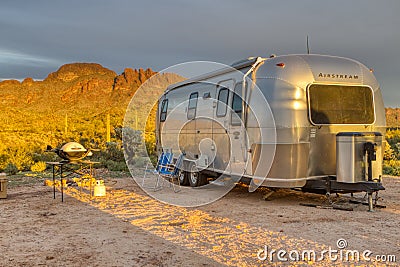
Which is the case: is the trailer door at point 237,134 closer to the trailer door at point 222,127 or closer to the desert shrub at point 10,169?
the trailer door at point 222,127

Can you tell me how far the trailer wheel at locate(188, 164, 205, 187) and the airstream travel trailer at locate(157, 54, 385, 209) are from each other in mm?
2263

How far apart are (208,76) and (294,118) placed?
308 centimetres

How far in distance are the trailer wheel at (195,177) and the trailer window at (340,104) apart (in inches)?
157

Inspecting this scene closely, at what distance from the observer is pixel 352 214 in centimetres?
709

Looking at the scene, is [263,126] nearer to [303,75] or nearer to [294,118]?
[294,118]

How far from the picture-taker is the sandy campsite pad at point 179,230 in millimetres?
4816

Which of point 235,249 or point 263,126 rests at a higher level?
point 263,126

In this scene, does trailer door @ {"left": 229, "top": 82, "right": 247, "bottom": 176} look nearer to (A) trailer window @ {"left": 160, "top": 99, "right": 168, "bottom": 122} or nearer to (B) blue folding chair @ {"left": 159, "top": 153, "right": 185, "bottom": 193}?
(B) blue folding chair @ {"left": 159, "top": 153, "right": 185, "bottom": 193}

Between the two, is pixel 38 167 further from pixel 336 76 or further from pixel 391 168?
pixel 391 168

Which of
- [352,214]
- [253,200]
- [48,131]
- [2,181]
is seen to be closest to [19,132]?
[48,131]

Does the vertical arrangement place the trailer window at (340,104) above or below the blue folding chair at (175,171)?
above

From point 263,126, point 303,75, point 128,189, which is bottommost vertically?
point 128,189

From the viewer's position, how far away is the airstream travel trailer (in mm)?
7289

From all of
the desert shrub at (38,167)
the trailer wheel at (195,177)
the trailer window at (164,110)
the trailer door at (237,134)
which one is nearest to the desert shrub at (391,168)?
the trailer wheel at (195,177)
